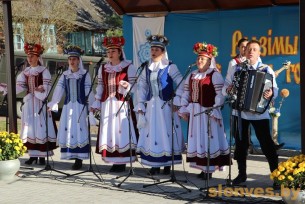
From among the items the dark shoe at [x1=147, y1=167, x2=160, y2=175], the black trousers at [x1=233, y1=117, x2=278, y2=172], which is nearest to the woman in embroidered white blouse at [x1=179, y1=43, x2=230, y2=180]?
the black trousers at [x1=233, y1=117, x2=278, y2=172]

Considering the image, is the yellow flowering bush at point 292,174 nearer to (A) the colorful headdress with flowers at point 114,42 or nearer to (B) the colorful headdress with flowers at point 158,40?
(B) the colorful headdress with flowers at point 158,40

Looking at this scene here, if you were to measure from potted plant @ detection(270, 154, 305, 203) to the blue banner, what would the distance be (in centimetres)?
387

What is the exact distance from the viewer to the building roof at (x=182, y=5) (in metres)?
9.98

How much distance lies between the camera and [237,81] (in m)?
6.84

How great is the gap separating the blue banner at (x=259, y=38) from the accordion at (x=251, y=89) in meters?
3.07

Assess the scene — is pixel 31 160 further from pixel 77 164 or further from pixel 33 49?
pixel 33 49

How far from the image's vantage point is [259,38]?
10.1 meters

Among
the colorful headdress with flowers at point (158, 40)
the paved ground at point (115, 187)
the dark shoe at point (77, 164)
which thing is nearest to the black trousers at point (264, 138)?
the paved ground at point (115, 187)

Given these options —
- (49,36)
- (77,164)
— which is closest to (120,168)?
(77,164)

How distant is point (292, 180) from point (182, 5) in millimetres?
5459

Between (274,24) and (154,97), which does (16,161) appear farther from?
(274,24)

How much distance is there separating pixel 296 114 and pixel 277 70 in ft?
2.50

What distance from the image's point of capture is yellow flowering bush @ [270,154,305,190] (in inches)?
231

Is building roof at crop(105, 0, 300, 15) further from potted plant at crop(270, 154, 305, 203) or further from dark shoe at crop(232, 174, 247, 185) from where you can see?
potted plant at crop(270, 154, 305, 203)
